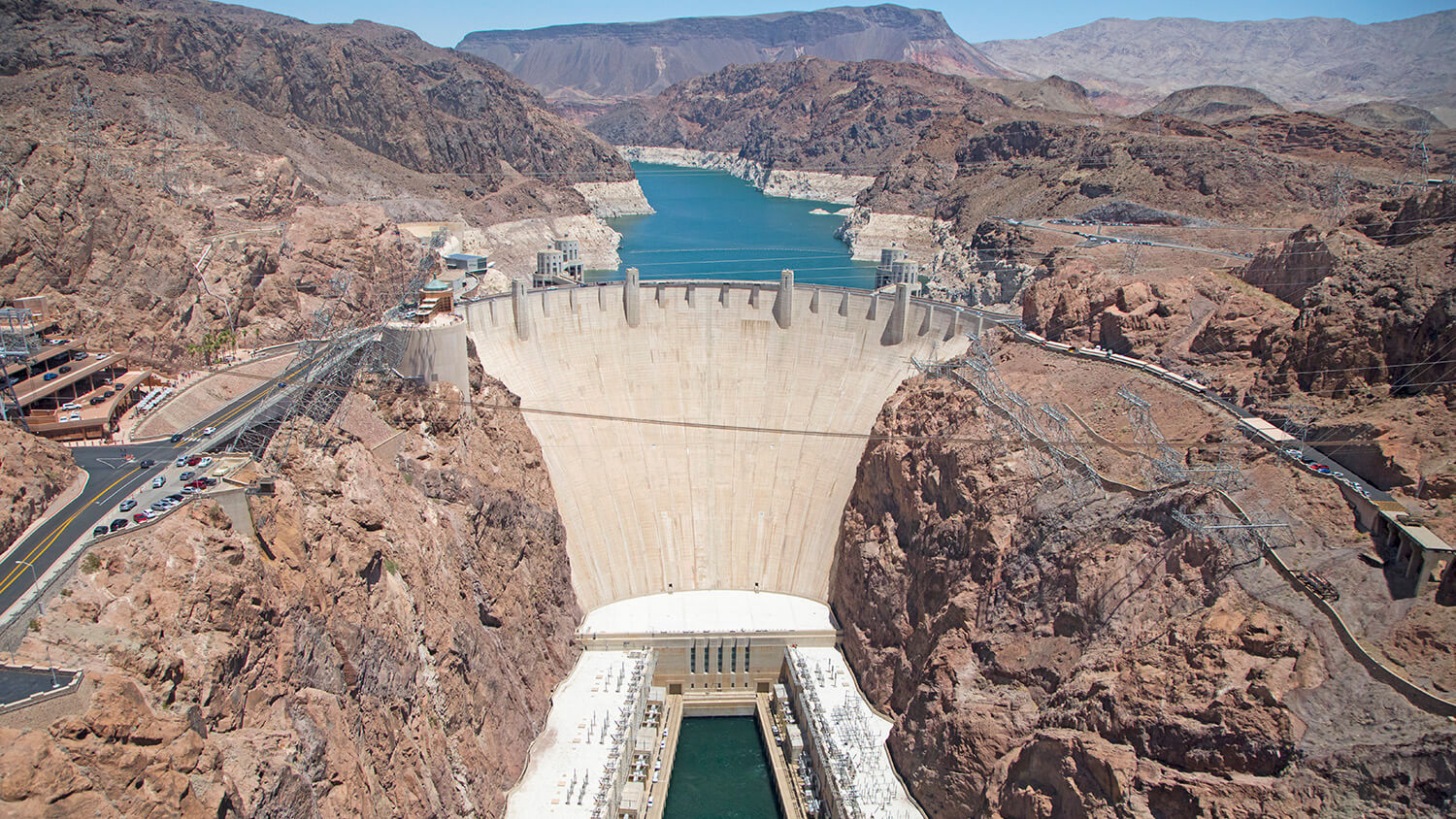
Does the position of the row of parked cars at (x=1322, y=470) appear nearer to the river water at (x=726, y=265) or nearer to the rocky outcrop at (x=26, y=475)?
the river water at (x=726, y=265)

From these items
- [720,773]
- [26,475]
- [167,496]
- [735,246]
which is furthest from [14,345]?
[735,246]

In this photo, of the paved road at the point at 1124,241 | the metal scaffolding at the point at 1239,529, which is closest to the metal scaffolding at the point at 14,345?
the metal scaffolding at the point at 1239,529

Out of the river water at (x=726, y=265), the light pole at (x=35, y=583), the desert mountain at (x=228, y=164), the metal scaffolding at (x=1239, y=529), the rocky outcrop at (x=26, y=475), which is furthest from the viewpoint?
the desert mountain at (x=228, y=164)

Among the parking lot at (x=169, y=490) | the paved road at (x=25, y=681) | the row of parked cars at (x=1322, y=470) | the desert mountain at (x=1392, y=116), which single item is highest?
the desert mountain at (x=1392, y=116)

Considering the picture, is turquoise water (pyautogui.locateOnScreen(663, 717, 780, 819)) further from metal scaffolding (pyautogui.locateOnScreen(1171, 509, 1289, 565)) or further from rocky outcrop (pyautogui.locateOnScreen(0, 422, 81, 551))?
rocky outcrop (pyautogui.locateOnScreen(0, 422, 81, 551))

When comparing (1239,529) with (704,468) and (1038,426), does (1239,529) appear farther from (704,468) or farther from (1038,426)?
(704,468)

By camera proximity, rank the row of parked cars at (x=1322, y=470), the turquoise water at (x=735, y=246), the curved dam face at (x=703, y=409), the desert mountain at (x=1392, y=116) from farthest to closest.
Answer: the desert mountain at (x=1392, y=116) < the turquoise water at (x=735, y=246) < the curved dam face at (x=703, y=409) < the row of parked cars at (x=1322, y=470)

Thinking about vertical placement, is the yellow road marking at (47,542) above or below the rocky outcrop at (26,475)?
below
